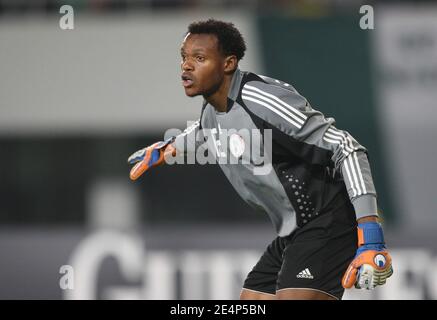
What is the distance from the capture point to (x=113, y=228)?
9.79 meters

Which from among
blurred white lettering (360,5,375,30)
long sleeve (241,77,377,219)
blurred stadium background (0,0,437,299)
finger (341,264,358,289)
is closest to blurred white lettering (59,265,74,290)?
blurred stadium background (0,0,437,299)

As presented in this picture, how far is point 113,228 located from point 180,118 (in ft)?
16.4

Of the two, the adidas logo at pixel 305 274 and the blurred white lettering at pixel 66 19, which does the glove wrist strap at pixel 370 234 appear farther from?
the blurred white lettering at pixel 66 19

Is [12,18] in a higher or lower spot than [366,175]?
higher

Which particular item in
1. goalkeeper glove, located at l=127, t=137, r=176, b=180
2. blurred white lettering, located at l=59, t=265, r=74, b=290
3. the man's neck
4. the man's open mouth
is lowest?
blurred white lettering, located at l=59, t=265, r=74, b=290

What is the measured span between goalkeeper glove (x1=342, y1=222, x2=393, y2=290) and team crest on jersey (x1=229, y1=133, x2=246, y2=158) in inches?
29.1

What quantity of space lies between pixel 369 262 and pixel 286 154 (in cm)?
71

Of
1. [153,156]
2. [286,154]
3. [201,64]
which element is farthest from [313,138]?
[153,156]

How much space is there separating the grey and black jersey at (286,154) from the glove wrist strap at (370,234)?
0.06m

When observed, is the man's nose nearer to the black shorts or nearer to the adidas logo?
the black shorts

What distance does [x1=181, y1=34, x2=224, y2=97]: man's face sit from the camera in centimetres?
492

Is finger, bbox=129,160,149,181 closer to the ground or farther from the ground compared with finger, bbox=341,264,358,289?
farther from the ground

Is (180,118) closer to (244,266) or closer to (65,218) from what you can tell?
(65,218)
